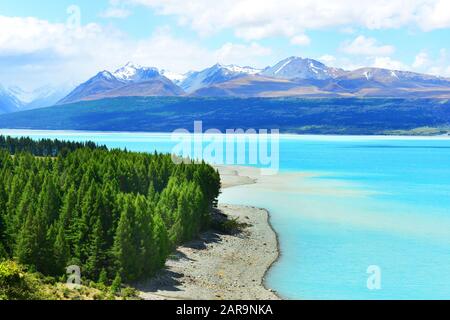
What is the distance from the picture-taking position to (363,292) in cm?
4522

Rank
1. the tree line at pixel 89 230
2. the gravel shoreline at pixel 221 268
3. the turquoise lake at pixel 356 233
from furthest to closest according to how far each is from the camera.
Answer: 1. the turquoise lake at pixel 356 233
2. the gravel shoreline at pixel 221 268
3. the tree line at pixel 89 230

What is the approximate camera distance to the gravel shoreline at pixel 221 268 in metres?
41.3

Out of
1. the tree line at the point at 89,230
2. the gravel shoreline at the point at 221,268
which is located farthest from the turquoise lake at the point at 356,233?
the tree line at the point at 89,230

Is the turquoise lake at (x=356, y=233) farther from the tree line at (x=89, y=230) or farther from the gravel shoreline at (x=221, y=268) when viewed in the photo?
the tree line at (x=89, y=230)

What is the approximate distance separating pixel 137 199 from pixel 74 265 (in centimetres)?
674

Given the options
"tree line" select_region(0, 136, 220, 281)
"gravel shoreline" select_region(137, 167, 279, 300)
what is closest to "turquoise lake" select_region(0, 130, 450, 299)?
"gravel shoreline" select_region(137, 167, 279, 300)

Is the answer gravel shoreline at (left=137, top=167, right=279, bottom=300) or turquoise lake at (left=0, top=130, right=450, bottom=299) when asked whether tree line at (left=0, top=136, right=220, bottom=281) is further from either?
turquoise lake at (left=0, top=130, right=450, bottom=299)

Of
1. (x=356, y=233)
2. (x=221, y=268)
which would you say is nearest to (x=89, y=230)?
A: (x=221, y=268)

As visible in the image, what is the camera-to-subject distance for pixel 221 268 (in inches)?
1951
